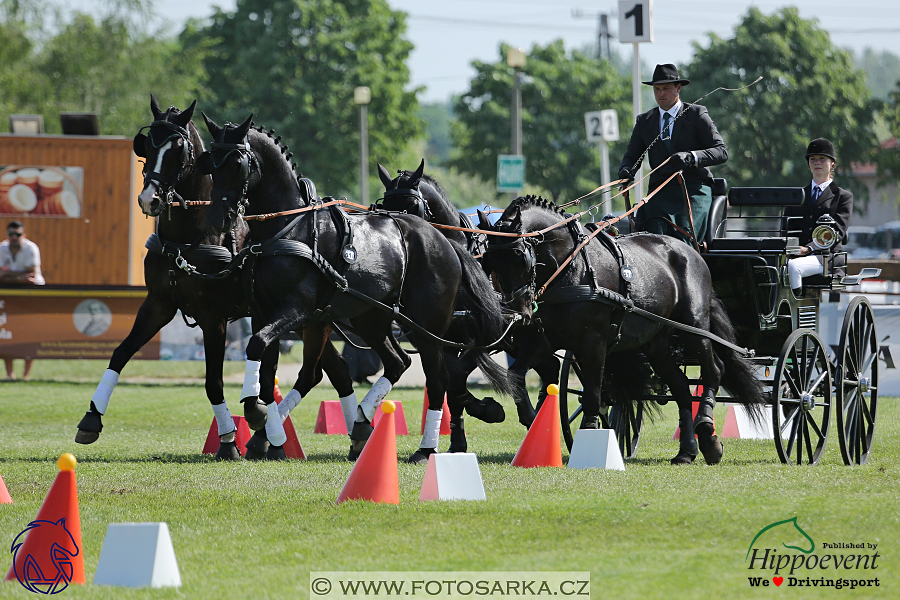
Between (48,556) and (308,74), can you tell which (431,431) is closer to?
(48,556)

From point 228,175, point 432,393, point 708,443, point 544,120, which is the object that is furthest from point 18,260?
point 544,120

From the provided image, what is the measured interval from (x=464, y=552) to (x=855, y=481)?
3.18 metres

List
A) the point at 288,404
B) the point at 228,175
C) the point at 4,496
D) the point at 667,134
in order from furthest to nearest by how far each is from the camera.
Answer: the point at 667,134 → the point at 288,404 → the point at 228,175 → the point at 4,496

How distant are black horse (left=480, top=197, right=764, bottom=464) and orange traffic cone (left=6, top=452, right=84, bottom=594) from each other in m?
3.59

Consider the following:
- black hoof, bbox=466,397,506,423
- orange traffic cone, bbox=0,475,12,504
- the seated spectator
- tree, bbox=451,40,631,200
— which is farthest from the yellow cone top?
tree, bbox=451,40,631,200

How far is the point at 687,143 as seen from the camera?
8.92 metres

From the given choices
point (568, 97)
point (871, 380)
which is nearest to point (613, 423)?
point (871, 380)

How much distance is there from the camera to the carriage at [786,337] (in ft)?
27.4

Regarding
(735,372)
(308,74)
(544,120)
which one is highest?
(308,74)

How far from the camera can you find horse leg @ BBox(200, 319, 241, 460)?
8.20 m

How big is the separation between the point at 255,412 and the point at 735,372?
371 centimetres

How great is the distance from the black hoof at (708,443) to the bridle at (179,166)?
4.06 m

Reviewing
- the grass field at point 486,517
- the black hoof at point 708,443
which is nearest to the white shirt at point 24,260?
the grass field at point 486,517

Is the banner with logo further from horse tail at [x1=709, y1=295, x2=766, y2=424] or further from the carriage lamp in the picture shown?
the carriage lamp
